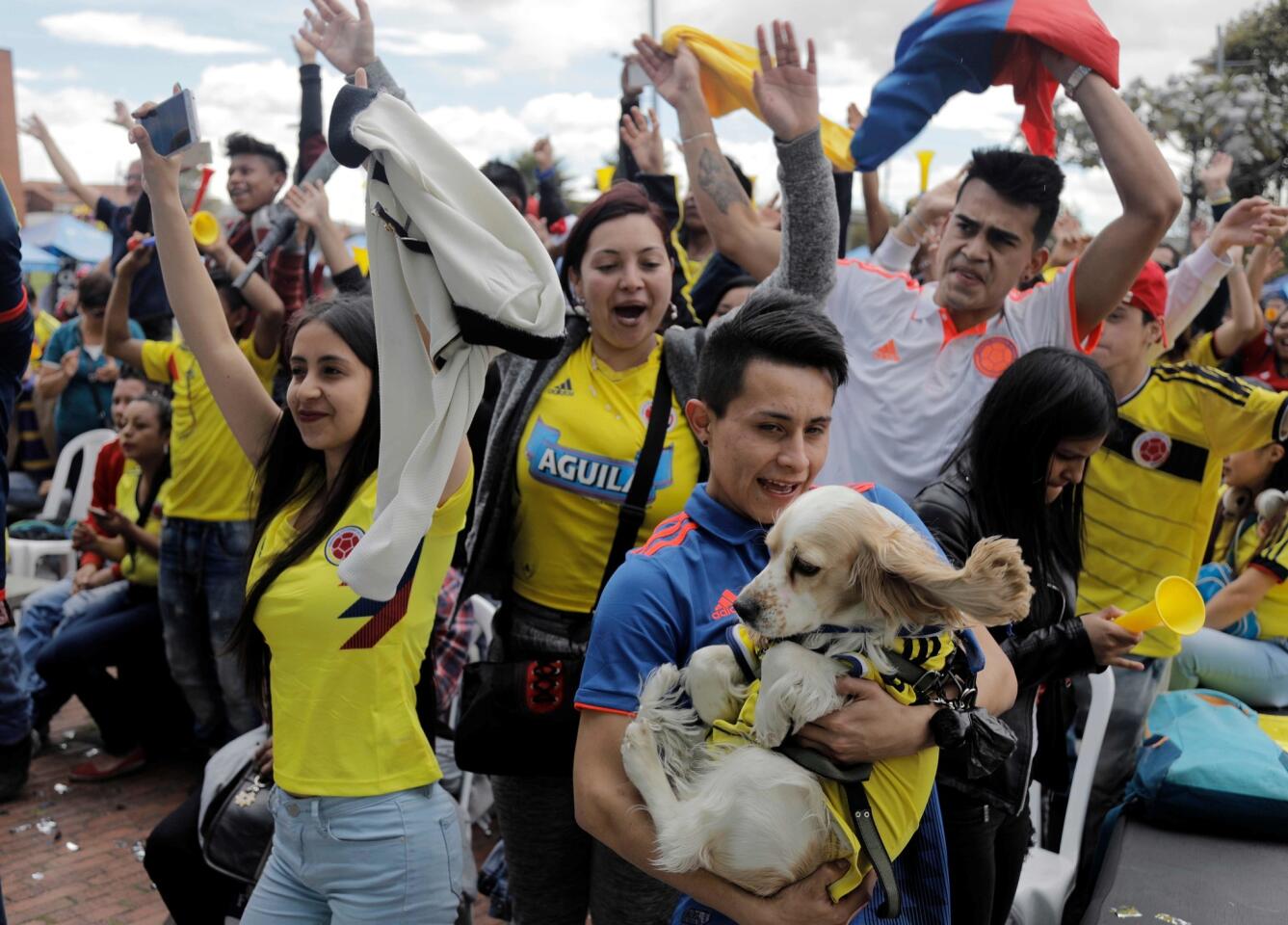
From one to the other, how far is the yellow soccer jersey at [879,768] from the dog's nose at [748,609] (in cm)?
6

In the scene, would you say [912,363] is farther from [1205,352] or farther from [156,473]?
[1205,352]

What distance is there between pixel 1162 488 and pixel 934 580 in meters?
2.73

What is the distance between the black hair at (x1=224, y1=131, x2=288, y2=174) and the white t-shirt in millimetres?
4299

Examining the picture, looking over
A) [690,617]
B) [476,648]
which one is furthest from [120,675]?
[690,617]

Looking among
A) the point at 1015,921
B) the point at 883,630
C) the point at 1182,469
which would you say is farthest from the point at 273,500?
the point at 1182,469

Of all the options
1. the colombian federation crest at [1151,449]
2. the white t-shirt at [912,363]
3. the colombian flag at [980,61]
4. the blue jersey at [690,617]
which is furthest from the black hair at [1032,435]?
the colombian federation crest at [1151,449]

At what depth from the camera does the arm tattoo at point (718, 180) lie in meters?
3.83

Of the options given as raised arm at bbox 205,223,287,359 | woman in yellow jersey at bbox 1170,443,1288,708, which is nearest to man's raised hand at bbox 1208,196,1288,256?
woman in yellow jersey at bbox 1170,443,1288,708

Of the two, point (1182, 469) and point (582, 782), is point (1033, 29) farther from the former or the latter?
point (582, 782)

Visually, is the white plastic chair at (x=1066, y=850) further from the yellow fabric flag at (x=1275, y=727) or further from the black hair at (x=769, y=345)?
the black hair at (x=769, y=345)

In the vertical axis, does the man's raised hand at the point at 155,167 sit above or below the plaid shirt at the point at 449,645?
above

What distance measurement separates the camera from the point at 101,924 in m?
4.39

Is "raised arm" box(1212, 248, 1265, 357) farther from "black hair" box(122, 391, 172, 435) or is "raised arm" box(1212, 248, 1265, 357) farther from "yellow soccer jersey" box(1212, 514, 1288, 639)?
"black hair" box(122, 391, 172, 435)

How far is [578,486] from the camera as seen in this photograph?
3.12 metres
